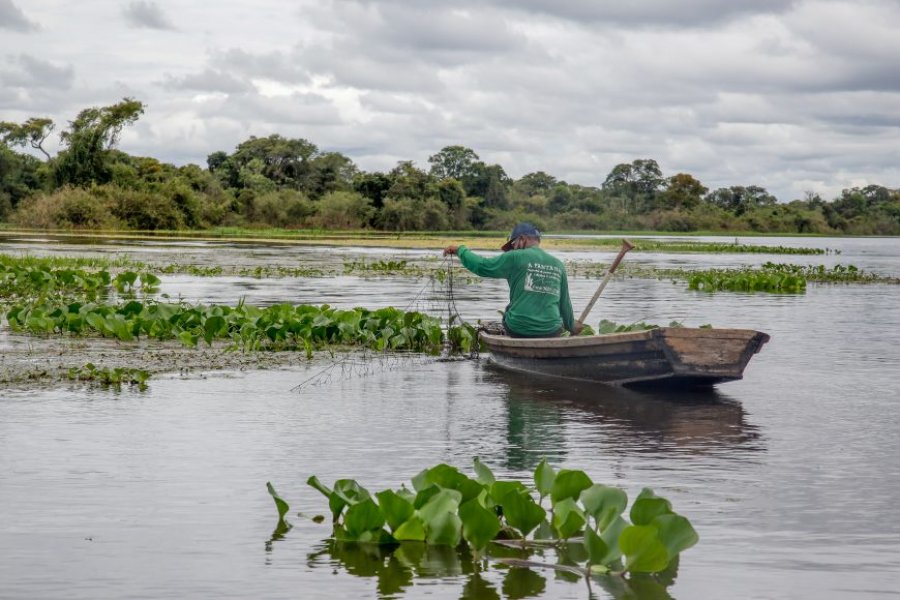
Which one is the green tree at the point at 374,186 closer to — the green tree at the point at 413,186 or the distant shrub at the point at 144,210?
the green tree at the point at 413,186

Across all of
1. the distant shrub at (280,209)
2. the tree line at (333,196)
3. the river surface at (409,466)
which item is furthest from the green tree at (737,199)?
the river surface at (409,466)

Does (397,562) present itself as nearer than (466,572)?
No

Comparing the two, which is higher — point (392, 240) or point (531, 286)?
point (392, 240)

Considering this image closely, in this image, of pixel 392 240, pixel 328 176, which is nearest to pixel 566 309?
pixel 392 240

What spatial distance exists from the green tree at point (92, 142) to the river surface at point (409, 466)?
61.7 metres

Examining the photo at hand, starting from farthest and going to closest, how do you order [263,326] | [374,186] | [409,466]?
[374,186] < [263,326] < [409,466]

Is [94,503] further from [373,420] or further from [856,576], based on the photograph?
[856,576]

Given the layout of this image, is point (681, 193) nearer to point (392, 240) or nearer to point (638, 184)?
point (638, 184)

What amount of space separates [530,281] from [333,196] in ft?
232

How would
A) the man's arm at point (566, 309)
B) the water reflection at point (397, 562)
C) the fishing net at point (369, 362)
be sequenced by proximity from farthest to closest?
A: 1. the fishing net at point (369, 362)
2. the man's arm at point (566, 309)
3. the water reflection at point (397, 562)

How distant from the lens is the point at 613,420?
10.0 m

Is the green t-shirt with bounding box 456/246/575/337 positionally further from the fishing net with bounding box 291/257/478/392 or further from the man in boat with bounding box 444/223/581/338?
the fishing net with bounding box 291/257/478/392

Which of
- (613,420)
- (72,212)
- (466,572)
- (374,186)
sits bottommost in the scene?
(466,572)

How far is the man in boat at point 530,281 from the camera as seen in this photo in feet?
38.9
